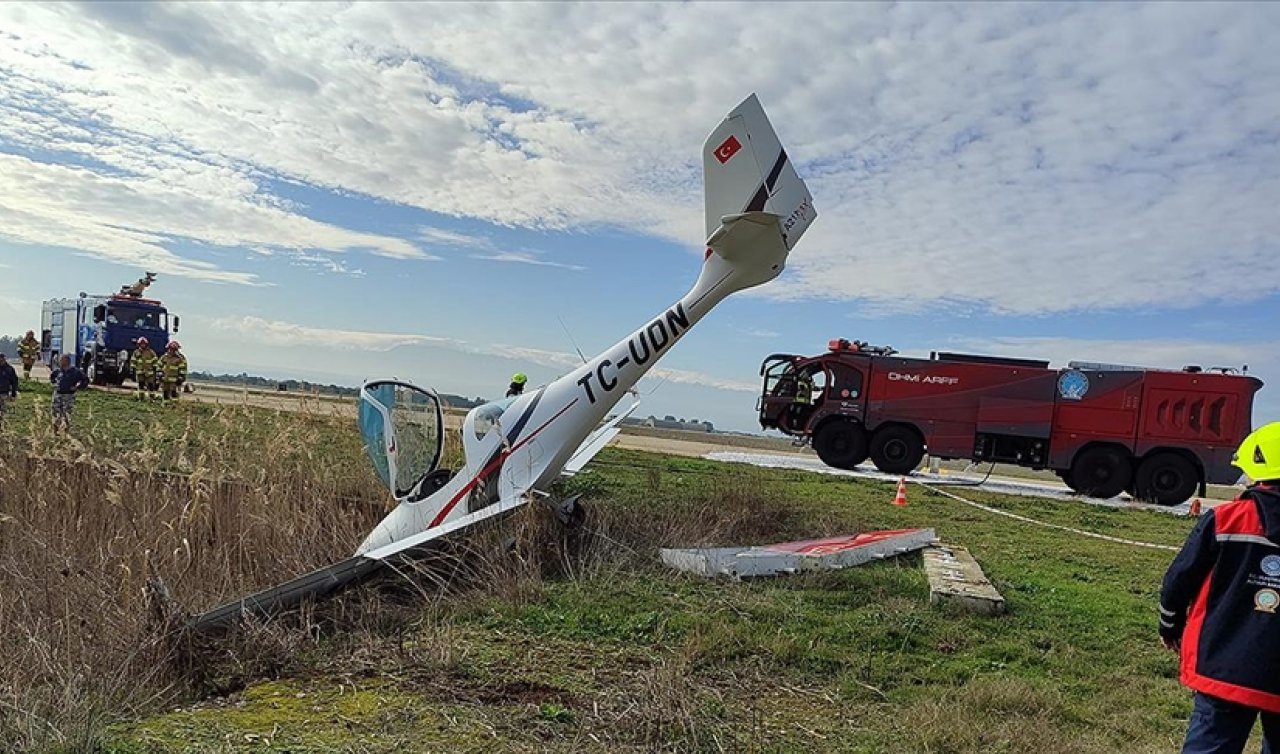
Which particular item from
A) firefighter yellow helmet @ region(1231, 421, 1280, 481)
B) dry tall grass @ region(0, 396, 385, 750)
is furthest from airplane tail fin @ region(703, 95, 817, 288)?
firefighter yellow helmet @ region(1231, 421, 1280, 481)

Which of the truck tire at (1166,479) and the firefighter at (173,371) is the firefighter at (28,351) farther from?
the truck tire at (1166,479)

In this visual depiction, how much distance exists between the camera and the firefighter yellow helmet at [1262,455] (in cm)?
319

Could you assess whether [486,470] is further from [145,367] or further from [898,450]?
[145,367]

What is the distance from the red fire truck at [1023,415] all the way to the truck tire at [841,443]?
0.02m

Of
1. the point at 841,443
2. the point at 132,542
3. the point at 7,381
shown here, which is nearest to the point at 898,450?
the point at 841,443

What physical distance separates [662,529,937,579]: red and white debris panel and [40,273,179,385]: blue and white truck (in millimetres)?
24186

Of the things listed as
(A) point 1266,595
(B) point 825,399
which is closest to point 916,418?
(B) point 825,399

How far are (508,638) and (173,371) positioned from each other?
770 inches

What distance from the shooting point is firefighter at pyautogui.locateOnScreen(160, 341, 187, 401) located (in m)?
21.6

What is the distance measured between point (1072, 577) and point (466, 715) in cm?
599

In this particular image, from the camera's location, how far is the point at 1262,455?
3.22 m

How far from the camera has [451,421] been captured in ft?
28.8

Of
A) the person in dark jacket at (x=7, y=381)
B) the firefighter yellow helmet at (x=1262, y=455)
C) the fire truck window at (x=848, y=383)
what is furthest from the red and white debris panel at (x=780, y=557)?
the person in dark jacket at (x=7, y=381)

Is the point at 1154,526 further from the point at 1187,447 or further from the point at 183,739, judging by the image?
the point at 183,739
